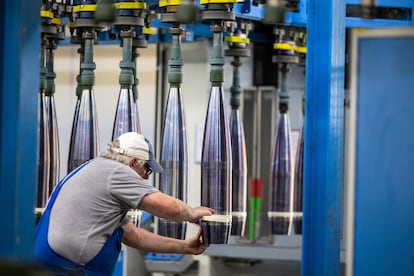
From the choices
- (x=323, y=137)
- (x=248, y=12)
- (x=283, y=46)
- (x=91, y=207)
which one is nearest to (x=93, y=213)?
(x=91, y=207)

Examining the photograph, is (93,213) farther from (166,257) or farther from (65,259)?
(166,257)

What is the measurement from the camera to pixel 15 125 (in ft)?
7.01

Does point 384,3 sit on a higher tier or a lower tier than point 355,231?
higher

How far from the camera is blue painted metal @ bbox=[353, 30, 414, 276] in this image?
534 centimetres

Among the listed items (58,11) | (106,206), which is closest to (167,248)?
(106,206)

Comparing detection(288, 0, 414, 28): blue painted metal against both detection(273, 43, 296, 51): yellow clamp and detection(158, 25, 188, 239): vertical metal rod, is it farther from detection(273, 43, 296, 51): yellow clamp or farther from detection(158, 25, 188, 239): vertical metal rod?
detection(158, 25, 188, 239): vertical metal rod

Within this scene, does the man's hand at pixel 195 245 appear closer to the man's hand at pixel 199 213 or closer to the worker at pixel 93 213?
Answer: the man's hand at pixel 199 213

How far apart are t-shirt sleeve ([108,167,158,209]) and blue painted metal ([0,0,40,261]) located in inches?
36.4

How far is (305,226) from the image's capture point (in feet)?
11.6

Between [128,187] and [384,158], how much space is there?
8.65ft

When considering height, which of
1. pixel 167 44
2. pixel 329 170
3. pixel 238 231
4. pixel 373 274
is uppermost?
pixel 167 44

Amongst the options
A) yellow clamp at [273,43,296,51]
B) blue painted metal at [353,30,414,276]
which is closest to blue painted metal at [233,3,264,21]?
yellow clamp at [273,43,296,51]

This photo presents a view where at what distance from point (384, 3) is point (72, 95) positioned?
2.44 m

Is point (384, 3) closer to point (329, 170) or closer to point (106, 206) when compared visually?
point (329, 170)
